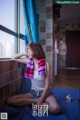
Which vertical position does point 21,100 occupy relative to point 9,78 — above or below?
below

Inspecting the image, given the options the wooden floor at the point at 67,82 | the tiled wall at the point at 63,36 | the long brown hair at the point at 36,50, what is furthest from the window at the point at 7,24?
the tiled wall at the point at 63,36

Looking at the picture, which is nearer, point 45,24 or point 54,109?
point 54,109

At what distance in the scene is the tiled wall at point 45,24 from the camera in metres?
2.49

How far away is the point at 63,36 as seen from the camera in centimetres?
578

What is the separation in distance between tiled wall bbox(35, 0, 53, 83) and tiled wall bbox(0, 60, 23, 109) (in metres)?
0.85

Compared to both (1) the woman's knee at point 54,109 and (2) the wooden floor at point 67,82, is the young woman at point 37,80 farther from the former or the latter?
(2) the wooden floor at point 67,82

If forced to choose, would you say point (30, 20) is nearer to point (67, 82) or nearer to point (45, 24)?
point (45, 24)

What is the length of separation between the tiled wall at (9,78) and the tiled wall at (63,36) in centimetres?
419

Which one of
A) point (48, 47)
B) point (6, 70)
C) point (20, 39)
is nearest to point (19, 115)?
point (6, 70)

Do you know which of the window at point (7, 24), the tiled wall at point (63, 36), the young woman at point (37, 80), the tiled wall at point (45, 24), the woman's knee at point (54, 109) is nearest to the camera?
the woman's knee at point (54, 109)

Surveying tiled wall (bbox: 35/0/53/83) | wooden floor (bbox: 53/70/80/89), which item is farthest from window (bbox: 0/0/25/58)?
wooden floor (bbox: 53/70/80/89)

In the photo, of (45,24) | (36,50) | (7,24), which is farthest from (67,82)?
(36,50)

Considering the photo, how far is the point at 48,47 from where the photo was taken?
98.0 inches

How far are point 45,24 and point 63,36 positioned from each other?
3361 millimetres
